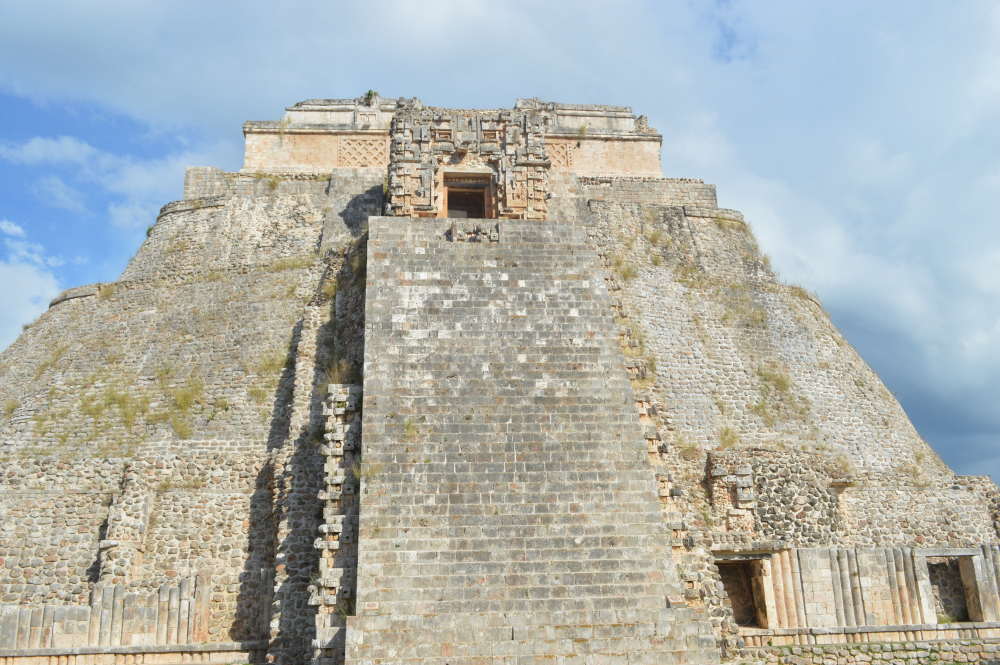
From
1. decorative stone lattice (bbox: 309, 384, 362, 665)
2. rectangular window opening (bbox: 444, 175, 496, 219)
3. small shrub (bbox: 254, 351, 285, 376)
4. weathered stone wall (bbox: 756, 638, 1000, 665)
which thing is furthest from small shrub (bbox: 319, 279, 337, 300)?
weathered stone wall (bbox: 756, 638, 1000, 665)

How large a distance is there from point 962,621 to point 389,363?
34.1ft

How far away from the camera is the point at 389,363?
12.6m

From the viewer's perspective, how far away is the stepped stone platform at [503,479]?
1016cm

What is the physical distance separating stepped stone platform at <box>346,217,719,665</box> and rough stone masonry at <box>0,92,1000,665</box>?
4 centimetres

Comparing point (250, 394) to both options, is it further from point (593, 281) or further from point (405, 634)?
point (405, 634)

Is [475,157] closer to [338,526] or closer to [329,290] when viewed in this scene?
[329,290]

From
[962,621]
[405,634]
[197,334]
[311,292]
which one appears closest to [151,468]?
[197,334]

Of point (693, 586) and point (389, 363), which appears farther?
point (389, 363)

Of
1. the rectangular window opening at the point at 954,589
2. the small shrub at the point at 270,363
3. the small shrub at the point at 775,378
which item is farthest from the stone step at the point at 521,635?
the small shrub at the point at 775,378

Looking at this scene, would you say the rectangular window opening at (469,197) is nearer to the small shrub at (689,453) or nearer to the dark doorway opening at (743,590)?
the small shrub at (689,453)

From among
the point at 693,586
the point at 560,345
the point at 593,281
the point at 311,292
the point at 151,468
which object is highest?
the point at 311,292

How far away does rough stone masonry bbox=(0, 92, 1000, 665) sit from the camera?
10836mm

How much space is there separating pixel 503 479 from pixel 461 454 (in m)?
0.65

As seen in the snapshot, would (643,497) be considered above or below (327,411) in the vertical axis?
below
